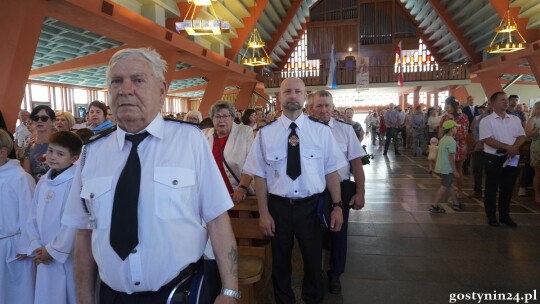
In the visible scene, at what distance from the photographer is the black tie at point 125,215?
1.23 m

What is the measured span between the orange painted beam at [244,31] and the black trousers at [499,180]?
38.2 feet

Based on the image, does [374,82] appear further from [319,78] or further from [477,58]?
[477,58]

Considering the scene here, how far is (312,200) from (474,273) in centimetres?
192

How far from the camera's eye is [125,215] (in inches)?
48.7

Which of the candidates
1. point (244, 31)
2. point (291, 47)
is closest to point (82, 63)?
point (244, 31)

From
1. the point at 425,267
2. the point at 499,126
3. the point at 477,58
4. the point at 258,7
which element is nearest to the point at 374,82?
the point at 477,58

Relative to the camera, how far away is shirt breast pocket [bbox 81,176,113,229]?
4.21 ft

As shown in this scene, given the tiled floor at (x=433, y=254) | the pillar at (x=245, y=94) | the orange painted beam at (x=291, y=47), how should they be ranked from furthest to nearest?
1. the orange painted beam at (x=291, y=47)
2. the pillar at (x=245, y=94)
3. the tiled floor at (x=433, y=254)

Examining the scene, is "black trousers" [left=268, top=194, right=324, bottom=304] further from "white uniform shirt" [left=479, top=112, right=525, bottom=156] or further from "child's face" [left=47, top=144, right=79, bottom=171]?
"white uniform shirt" [left=479, top=112, right=525, bottom=156]

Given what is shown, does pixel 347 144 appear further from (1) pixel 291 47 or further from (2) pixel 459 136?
(1) pixel 291 47

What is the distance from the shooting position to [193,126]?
4.72 ft

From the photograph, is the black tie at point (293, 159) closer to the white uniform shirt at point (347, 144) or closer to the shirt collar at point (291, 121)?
the shirt collar at point (291, 121)

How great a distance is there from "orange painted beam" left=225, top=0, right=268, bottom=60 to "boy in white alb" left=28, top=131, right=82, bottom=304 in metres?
12.9
